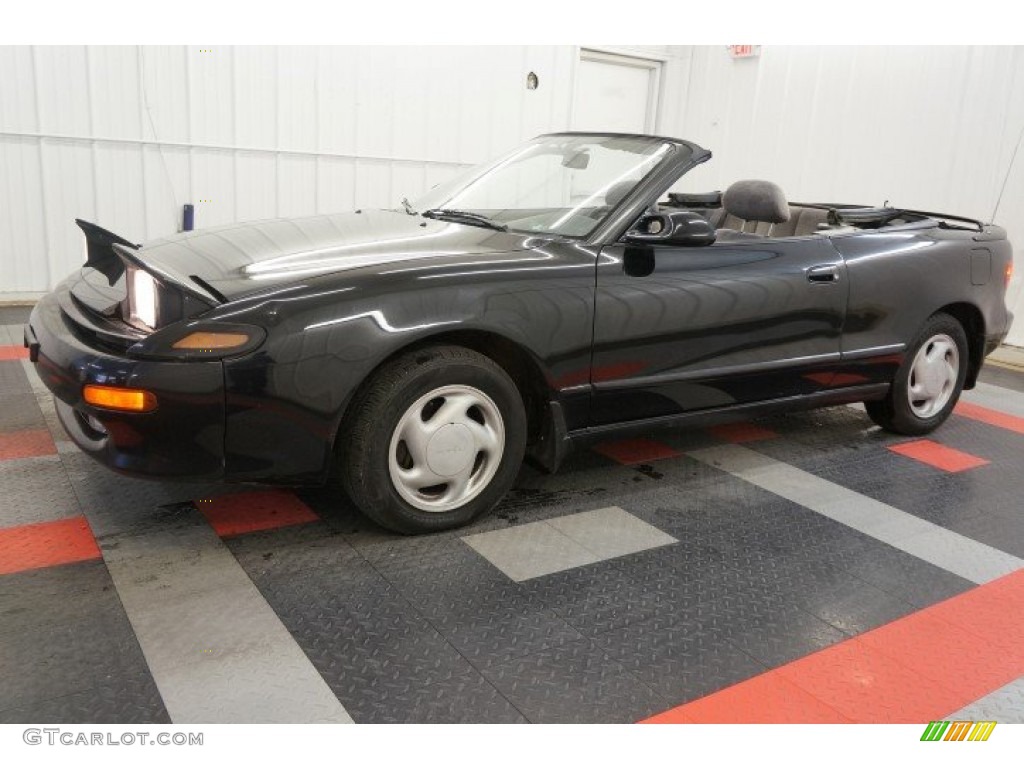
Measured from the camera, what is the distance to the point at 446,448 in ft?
8.32

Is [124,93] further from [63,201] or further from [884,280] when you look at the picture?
[884,280]

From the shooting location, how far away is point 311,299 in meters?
2.27

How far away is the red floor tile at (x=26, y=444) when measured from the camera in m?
3.09

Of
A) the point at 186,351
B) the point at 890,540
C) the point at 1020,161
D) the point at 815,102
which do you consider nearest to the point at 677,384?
the point at 890,540

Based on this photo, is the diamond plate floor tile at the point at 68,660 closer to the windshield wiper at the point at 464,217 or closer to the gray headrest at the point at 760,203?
the windshield wiper at the point at 464,217

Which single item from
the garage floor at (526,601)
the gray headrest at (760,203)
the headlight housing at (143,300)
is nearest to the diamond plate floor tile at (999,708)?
the garage floor at (526,601)

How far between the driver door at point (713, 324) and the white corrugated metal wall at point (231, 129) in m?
4.80

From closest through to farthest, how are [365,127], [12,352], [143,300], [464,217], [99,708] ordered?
[99,708]
[143,300]
[464,217]
[12,352]
[365,127]

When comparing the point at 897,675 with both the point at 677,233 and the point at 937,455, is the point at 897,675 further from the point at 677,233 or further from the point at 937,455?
the point at 937,455

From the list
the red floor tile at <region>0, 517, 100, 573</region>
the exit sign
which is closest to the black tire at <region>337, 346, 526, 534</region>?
the red floor tile at <region>0, 517, 100, 573</region>

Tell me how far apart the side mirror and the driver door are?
47 millimetres

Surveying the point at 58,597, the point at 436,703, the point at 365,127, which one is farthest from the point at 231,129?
the point at 436,703

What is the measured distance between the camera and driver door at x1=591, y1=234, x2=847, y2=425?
279 cm

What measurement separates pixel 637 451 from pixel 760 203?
1.13 m
